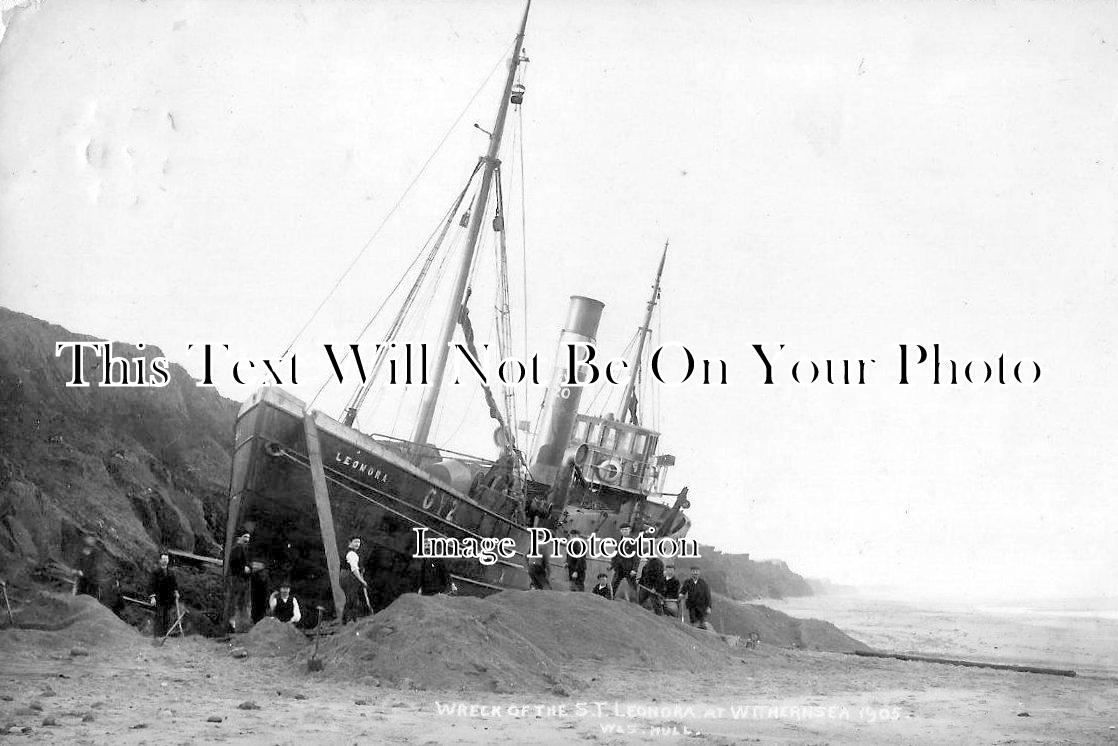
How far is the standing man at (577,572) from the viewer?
731 inches

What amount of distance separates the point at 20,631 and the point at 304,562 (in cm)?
406

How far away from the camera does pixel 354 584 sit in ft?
44.9

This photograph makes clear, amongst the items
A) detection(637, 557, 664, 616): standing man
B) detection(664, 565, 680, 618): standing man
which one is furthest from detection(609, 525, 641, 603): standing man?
detection(664, 565, 680, 618): standing man

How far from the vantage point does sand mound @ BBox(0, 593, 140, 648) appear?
997 cm

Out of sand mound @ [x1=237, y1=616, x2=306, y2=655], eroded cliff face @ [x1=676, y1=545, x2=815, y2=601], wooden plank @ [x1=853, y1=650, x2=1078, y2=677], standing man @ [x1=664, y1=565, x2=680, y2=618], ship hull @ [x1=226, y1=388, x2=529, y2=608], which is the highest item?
ship hull @ [x1=226, y1=388, x2=529, y2=608]

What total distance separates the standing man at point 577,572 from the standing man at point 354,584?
18.0 ft

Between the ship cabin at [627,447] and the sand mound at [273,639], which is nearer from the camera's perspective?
the sand mound at [273,639]

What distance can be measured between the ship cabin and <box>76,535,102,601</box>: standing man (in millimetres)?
12356

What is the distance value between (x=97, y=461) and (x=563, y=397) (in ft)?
33.7

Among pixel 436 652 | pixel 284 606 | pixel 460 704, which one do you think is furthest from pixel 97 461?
pixel 460 704

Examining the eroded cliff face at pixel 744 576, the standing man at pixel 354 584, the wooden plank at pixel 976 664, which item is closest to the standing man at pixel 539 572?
the standing man at pixel 354 584

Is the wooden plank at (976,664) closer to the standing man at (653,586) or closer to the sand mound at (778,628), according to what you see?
the sand mound at (778,628)

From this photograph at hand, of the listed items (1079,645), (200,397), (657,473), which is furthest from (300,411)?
(1079,645)

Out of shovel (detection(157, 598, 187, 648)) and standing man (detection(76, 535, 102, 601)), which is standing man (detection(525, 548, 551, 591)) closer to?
shovel (detection(157, 598, 187, 648))
